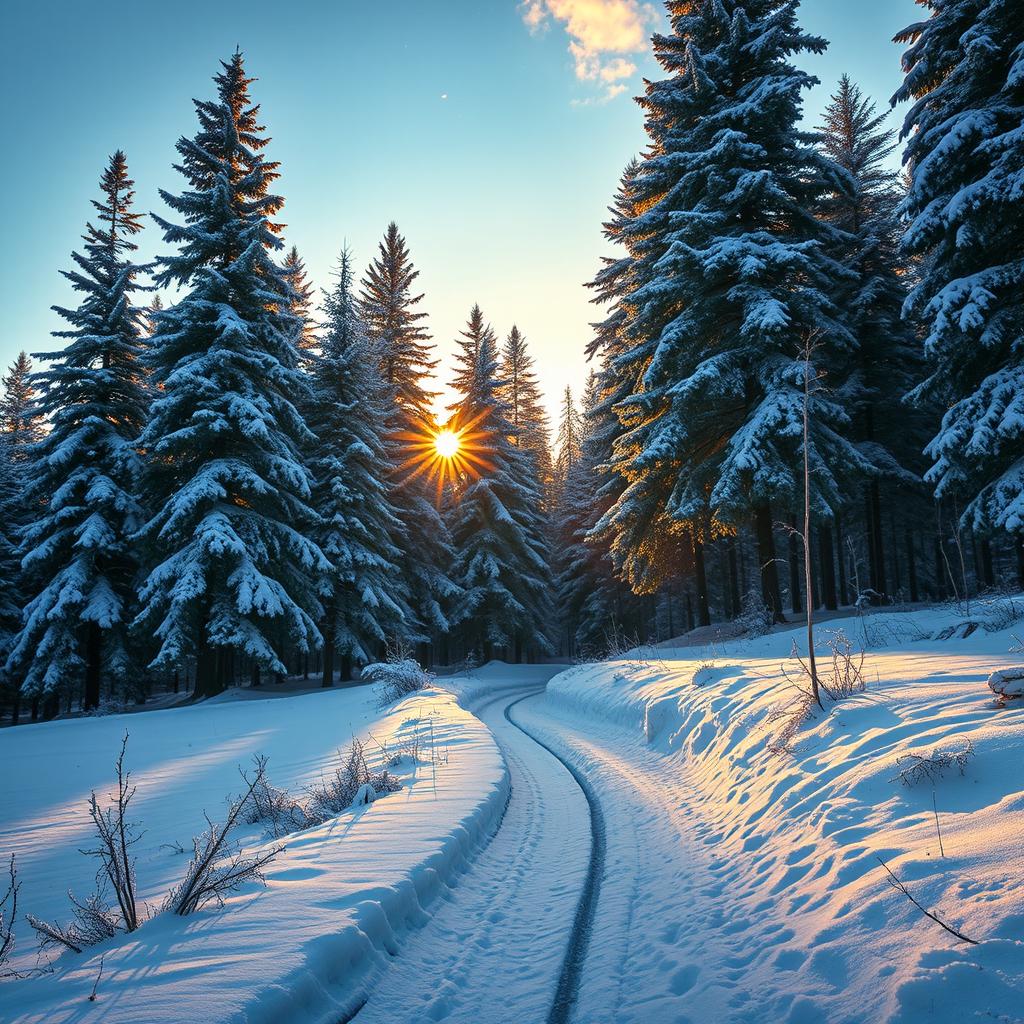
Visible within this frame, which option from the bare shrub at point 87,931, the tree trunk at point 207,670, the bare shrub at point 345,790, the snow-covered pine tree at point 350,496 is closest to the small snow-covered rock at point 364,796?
the bare shrub at point 345,790

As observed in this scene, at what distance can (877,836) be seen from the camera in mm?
3854

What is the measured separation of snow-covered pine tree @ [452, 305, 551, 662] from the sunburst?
3.8 inches

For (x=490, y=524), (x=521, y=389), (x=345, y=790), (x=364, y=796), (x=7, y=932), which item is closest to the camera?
(x=7, y=932)

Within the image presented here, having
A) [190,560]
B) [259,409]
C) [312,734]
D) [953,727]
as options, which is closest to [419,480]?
[259,409]

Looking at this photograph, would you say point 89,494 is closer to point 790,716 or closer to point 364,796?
point 364,796

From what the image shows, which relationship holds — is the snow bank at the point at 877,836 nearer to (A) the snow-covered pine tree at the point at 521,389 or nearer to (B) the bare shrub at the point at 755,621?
(B) the bare shrub at the point at 755,621

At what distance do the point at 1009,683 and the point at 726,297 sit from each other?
538 inches

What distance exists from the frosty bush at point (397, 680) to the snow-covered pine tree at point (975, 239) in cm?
1500

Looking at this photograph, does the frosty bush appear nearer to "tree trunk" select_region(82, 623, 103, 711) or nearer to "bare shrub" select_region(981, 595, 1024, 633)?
"tree trunk" select_region(82, 623, 103, 711)

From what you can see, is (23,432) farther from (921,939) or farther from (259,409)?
(921,939)

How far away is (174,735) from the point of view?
44.4 ft

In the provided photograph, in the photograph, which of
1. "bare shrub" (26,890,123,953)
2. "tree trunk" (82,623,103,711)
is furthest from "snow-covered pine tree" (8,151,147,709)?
"bare shrub" (26,890,123,953)

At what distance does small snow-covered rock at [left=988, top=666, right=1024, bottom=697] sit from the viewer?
14.8ft

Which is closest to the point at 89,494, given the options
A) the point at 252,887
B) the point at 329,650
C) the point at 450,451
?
the point at 329,650
